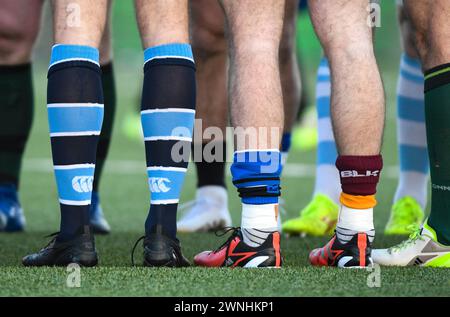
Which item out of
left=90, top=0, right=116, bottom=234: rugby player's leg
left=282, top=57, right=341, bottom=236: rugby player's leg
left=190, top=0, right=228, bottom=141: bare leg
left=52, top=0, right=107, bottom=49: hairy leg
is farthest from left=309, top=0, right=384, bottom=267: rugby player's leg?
left=90, top=0, right=116, bottom=234: rugby player's leg

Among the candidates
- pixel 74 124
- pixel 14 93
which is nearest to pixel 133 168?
pixel 14 93

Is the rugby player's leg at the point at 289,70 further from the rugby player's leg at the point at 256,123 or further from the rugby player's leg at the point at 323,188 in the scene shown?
the rugby player's leg at the point at 256,123

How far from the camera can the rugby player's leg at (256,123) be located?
8.26 ft

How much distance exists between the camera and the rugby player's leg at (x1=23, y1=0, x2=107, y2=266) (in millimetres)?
2459

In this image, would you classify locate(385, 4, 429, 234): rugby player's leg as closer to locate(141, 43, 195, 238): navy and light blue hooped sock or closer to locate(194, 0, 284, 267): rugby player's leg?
locate(194, 0, 284, 267): rugby player's leg

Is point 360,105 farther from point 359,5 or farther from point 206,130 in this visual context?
point 206,130

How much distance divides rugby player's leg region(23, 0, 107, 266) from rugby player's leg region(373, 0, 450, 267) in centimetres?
86

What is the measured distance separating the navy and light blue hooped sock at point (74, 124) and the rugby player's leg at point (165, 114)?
5.9 inches

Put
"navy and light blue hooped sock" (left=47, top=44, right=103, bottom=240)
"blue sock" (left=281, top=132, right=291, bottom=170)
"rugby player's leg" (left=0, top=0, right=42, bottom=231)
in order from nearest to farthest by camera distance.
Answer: "navy and light blue hooped sock" (left=47, top=44, right=103, bottom=240), "rugby player's leg" (left=0, top=0, right=42, bottom=231), "blue sock" (left=281, top=132, right=291, bottom=170)

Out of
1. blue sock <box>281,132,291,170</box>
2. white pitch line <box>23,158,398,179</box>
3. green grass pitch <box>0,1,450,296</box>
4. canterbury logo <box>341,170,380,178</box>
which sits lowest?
green grass pitch <box>0,1,450,296</box>

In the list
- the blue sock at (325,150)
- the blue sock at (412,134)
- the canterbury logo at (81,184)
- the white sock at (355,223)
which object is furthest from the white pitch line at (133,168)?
the canterbury logo at (81,184)

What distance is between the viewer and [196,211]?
379 centimetres
